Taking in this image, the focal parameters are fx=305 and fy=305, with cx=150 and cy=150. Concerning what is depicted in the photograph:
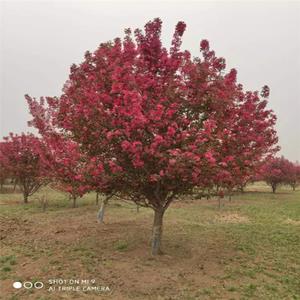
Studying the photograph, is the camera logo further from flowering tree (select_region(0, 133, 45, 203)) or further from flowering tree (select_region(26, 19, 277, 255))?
flowering tree (select_region(0, 133, 45, 203))

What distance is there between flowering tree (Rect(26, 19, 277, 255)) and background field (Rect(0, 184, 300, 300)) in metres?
2.57

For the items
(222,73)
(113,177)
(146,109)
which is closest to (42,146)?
(113,177)

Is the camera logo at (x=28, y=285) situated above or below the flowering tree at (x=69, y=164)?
below

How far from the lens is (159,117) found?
788cm

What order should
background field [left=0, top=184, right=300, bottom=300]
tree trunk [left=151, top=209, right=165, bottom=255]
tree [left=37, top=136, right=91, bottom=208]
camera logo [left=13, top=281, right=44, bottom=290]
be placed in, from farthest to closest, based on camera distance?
tree trunk [left=151, top=209, right=165, bottom=255]
tree [left=37, top=136, right=91, bottom=208]
background field [left=0, top=184, right=300, bottom=300]
camera logo [left=13, top=281, right=44, bottom=290]

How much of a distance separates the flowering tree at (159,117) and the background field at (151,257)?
257cm

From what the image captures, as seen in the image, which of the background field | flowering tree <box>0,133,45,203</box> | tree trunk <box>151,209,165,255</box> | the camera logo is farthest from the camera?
flowering tree <box>0,133,45,203</box>

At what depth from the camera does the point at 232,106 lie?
944 cm

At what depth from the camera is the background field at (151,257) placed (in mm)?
8109

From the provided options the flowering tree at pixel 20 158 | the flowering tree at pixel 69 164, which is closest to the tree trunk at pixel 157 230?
the flowering tree at pixel 69 164

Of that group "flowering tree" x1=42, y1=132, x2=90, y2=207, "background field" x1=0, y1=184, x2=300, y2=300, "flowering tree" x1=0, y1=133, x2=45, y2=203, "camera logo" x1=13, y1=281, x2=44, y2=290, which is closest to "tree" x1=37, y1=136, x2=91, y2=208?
"flowering tree" x1=42, y1=132, x2=90, y2=207

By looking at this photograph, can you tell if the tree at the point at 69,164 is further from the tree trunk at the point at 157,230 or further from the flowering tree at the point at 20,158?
the flowering tree at the point at 20,158

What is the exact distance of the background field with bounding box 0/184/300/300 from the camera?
811 cm

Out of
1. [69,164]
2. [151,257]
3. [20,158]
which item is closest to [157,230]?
[151,257]
